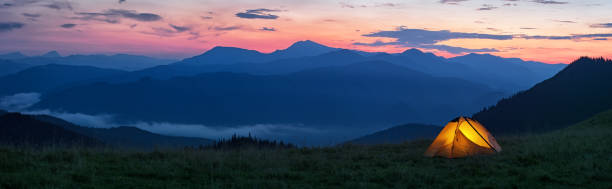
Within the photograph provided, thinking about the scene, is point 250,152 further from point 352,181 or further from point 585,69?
point 585,69

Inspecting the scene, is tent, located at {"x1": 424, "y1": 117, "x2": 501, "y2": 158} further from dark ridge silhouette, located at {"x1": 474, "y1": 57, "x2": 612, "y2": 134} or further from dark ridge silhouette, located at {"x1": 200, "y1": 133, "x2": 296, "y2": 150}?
dark ridge silhouette, located at {"x1": 474, "y1": 57, "x2": 612, "y2": 134}

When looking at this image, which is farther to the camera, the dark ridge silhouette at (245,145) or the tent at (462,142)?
the dark ridge silhouette at (245,145)


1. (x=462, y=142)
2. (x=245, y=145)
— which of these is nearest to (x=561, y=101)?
(x=245, y=145)

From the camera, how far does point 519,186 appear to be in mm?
9867

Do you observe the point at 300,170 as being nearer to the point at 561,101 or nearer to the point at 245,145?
the point at 245,145

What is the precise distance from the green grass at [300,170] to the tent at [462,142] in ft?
1.88

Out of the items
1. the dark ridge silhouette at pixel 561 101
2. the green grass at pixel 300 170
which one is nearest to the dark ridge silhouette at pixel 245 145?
the green grass at pixel 300 170

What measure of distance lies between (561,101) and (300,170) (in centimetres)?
14814

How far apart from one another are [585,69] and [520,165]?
6667 inches

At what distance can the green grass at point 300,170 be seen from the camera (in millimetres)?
9734

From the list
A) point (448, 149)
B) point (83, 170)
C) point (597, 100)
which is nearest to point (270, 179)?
point (83, 170)

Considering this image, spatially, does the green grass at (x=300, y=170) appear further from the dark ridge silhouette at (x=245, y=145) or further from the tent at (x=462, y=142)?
the dark ridge silhouette at (x=245, y=145)

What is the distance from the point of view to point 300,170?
11844 mm

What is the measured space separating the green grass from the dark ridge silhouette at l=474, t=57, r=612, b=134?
115m
